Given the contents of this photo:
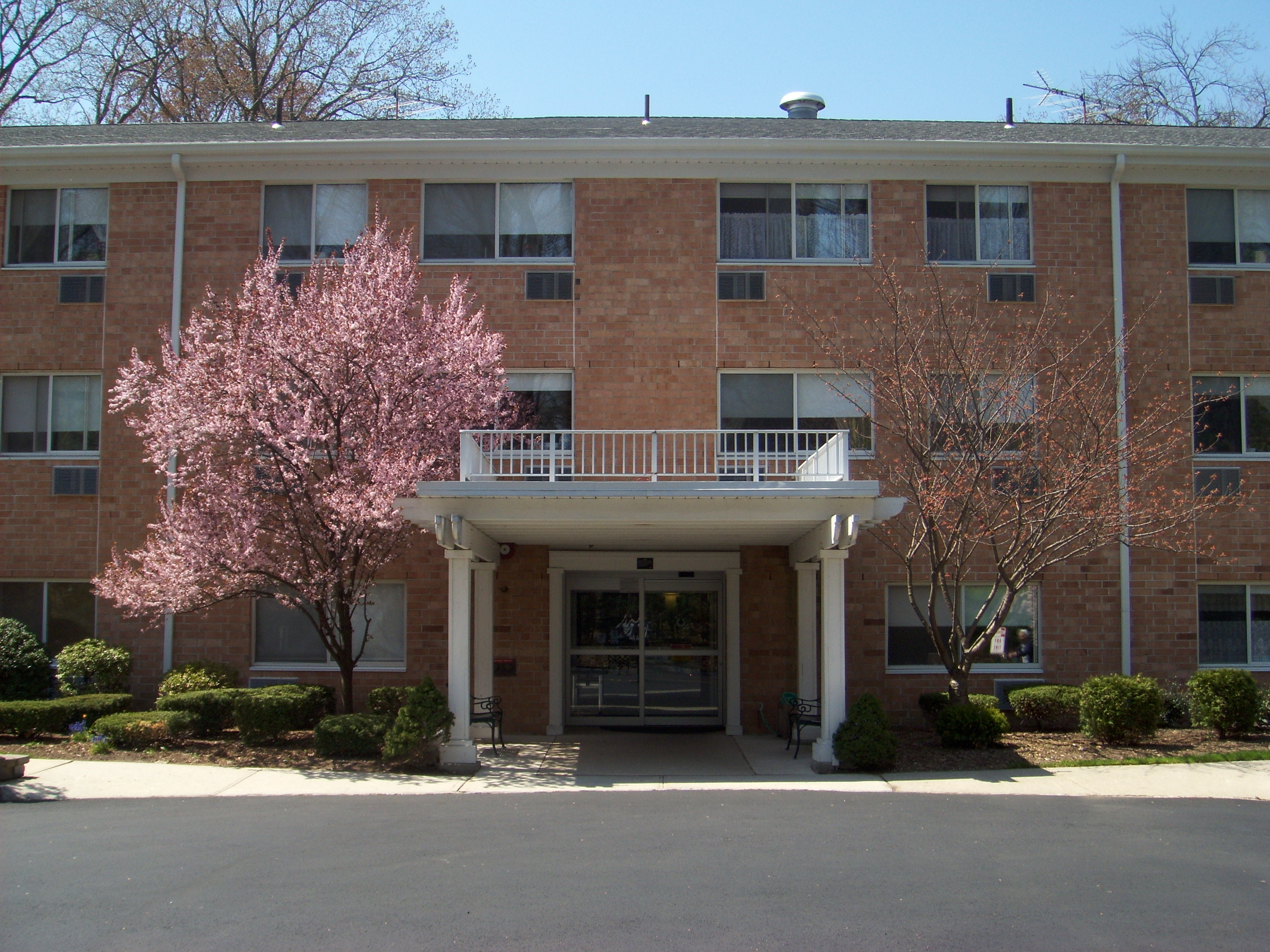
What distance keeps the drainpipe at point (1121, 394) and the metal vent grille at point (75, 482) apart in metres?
14.4

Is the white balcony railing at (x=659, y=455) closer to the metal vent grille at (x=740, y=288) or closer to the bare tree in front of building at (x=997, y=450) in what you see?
the bare tree in front of building at (x=997, y=450)

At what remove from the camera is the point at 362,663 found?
1528 centimetres

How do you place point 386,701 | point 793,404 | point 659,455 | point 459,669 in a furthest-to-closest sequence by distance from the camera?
point 793,404 → point 659,455 → point 386,701 → point 459,669

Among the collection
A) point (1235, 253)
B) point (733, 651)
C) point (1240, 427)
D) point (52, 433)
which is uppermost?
point (1235, 253)

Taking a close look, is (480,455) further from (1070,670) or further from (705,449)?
(1070,670)

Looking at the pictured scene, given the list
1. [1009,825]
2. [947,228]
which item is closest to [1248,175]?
[947,228]

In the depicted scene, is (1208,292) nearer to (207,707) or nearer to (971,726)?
(971,726)

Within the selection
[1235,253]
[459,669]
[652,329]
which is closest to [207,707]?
[459,669]

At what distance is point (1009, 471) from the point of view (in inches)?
525

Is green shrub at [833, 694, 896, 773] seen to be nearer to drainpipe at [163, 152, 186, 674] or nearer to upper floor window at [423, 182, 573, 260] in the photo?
upper floor window at [423, 182, 573, 260]

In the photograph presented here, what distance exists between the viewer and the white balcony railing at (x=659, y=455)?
522 inches

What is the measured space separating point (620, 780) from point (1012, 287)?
30.7ft

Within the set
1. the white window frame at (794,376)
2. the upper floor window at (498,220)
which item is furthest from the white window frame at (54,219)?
the white window frame at (794,376)

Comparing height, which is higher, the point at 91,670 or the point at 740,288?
the point at 740,288
